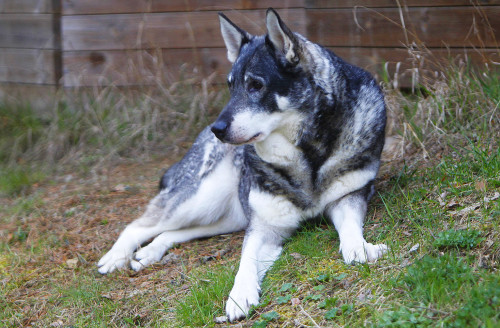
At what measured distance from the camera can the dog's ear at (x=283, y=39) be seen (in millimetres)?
3180

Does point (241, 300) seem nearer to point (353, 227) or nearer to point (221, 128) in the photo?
point (353, 227)

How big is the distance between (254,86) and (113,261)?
156 cm

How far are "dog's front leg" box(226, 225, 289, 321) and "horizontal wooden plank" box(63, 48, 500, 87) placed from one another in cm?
257

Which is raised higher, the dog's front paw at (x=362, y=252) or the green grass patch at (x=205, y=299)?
the dog's front paw at (x=362, y=252)

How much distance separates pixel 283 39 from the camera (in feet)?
10.7

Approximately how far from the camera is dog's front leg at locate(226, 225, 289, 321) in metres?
2.93

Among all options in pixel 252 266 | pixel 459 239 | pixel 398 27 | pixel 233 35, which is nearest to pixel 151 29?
pixel 398 27

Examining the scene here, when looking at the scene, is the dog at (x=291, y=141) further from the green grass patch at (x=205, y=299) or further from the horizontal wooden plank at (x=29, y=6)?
the horizontal wooden plank at (x=29, y=6)

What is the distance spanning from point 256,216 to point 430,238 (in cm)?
110

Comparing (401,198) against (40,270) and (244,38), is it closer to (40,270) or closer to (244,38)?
(244,38)

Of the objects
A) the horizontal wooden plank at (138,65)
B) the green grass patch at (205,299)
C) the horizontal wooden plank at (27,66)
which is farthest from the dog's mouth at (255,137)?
the horizontal wooden plank at (27,66)

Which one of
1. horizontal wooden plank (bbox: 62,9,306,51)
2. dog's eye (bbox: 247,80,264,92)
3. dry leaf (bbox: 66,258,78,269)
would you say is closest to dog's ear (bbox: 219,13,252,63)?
dog's eye (bbox: 247,80,264,92)

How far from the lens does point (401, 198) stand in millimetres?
3596

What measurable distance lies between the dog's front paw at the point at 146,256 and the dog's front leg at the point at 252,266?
79 centimetres
